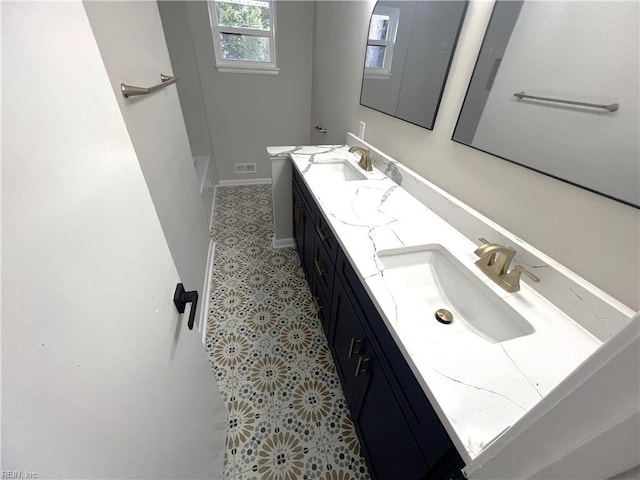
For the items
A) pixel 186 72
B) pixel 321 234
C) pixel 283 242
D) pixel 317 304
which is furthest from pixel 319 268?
pixel 186 72

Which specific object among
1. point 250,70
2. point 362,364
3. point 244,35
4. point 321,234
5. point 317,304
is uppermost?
point 244,35

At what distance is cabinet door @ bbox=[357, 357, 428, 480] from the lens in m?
0.68

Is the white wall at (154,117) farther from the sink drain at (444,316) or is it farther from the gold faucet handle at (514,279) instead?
the gold faucet handle at (514,279)

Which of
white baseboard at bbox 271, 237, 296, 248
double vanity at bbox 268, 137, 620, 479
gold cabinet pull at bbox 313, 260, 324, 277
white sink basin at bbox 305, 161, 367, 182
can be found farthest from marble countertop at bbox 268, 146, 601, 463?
white baseboard at bbox 271, 237, 296, 248

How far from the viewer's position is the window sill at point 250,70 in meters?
2.62

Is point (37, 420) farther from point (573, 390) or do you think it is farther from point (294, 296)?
point (294, 296)

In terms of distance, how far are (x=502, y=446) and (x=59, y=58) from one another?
82 centimetres

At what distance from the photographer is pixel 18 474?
0.77 feet

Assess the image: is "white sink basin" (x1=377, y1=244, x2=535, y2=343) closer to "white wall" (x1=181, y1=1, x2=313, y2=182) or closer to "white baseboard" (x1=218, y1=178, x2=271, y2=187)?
"white wall" (x1=181, y1=1, x2=313, y2=182)

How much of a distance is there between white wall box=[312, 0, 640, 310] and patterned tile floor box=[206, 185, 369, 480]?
111 centimetres

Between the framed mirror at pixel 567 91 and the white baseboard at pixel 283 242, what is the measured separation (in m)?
1.69

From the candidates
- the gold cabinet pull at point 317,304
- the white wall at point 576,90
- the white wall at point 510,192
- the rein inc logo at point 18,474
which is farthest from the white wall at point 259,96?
the rein inc logo at point 18,474

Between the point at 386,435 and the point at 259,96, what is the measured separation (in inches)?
124

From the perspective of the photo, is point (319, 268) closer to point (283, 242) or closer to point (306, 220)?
point (306, 220)
